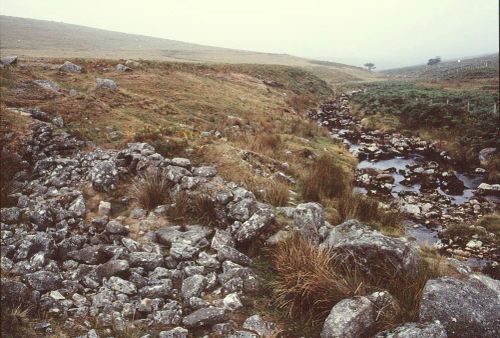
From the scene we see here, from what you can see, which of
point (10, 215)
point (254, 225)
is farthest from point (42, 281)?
point (254, 225)

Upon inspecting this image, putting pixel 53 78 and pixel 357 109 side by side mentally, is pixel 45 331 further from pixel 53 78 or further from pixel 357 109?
pixel 357 109

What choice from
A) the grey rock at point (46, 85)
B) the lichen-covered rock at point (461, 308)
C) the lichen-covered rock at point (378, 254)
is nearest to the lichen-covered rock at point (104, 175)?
the lichen-covered rock at point (378, 254)

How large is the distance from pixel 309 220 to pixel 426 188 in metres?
7.85

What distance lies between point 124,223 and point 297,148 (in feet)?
31.4

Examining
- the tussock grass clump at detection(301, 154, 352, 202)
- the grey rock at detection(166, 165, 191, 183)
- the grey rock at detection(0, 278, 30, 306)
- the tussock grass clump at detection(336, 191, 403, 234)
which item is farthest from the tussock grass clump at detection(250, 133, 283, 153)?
the grey rock at detection(0, 278, 30, 306)

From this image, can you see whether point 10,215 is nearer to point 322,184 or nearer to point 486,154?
point 322,184

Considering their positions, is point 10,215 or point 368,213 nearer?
point 10,215

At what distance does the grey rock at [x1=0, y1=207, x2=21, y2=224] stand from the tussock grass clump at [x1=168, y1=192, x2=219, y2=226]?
8.95 feet

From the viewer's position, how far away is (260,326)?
4.71 meters

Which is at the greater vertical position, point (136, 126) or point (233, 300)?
point (136, 126)

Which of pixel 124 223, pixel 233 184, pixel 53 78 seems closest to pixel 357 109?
pixel 53 78

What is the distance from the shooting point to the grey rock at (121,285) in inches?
207

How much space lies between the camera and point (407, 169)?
49.9 feet

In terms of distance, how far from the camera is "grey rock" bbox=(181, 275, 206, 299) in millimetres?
5293
